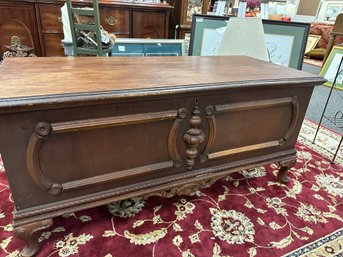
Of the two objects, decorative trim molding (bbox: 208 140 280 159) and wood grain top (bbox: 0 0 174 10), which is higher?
wood grain top (bbox: 0 0 174 10)

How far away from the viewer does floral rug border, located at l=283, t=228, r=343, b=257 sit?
1.11 m

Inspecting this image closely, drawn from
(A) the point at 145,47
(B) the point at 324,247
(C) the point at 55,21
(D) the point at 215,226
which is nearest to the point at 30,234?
(D) the point at 215,226

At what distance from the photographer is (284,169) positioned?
1518 mm

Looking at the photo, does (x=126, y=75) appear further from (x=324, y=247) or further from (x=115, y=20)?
(x=115, y=20)

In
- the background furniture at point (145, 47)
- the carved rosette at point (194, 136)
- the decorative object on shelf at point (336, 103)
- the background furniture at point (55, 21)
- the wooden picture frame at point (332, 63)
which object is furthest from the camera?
the wooden picture frame at point (332, 63)

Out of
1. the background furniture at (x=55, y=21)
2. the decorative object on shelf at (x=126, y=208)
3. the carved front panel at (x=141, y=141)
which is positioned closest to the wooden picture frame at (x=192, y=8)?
the background furniture at (x=55, y=21)

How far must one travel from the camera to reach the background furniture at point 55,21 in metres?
2.65

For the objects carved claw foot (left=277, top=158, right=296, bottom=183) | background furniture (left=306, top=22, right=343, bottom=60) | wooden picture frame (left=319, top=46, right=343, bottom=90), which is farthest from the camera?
background furniture (left=306, top=22, right=343, bottom=60)

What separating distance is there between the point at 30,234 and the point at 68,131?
463 millimetres

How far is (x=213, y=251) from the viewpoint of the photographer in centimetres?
109

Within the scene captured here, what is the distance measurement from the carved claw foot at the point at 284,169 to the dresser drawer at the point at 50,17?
279 centimetres

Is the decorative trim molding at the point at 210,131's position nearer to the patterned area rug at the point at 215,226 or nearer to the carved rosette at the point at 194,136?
the carved rosette at the point at 194,136

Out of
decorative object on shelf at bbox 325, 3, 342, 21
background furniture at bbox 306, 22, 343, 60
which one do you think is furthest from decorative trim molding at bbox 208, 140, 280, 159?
decorative object on shelf at bbox 325, 3, 342, 21

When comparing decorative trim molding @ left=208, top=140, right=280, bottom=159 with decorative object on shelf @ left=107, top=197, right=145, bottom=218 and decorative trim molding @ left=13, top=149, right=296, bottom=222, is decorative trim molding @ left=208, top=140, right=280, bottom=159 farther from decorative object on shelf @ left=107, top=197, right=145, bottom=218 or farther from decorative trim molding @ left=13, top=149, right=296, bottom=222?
decorative object on shelf @ left=107, top=197, right=145, bottom=218
